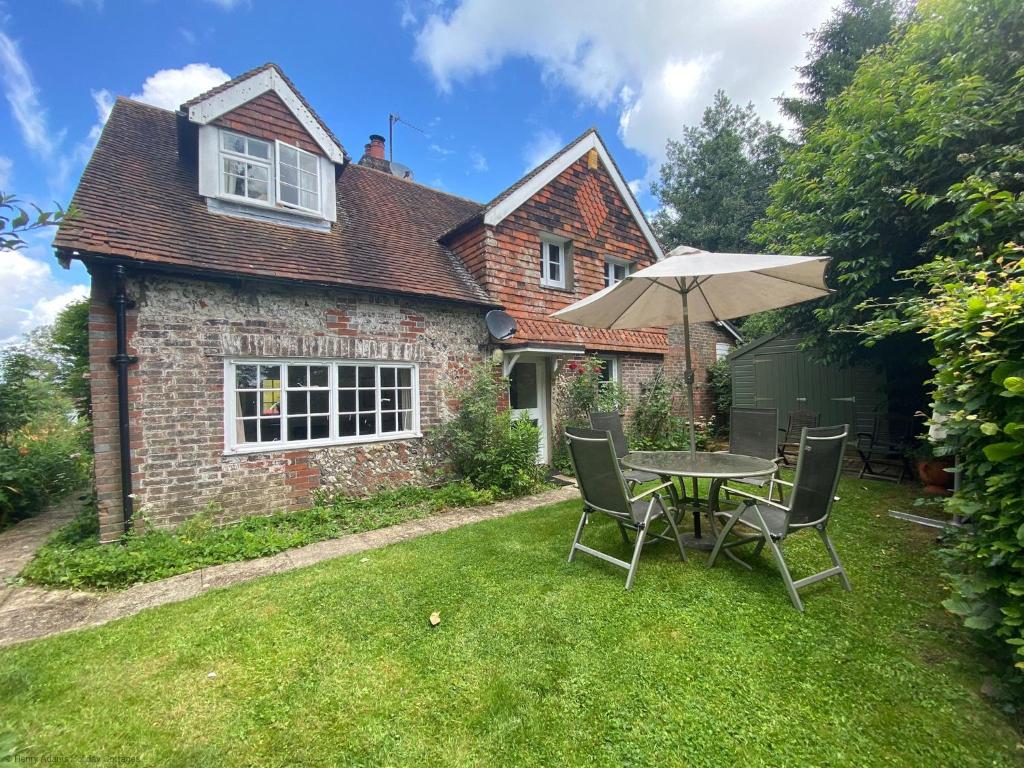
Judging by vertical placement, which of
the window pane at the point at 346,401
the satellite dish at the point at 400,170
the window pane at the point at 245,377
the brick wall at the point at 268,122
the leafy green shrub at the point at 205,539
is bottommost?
the leafy green shrub at the point at 205,539

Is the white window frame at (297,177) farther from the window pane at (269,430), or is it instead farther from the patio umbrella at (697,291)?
the patio umbrella at (697,291)

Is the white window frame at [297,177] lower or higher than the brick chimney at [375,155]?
lower

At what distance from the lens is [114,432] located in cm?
479

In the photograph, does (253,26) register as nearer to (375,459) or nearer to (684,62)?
(375,459)

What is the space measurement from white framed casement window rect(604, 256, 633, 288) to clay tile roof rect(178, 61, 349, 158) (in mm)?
6141

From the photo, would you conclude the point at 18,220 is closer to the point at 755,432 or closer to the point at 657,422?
the point at 755,432

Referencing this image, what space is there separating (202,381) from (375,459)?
2498 mm

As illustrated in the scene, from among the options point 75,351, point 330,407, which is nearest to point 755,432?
point 330,407

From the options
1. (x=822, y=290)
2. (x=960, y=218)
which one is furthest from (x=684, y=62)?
(x=822, y=290)

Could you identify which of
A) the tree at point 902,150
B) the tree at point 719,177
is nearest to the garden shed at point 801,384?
the tree at point 902,150

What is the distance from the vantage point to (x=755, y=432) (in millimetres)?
5398

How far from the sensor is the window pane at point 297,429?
5.89 meters

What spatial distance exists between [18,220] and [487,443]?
606cm

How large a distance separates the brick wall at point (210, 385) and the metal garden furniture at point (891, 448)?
27.0 feet
